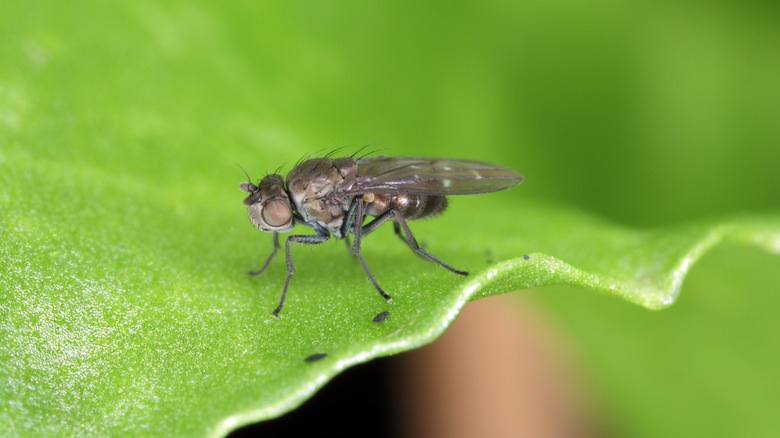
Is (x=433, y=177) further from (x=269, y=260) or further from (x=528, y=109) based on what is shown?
(x=528, y=109)

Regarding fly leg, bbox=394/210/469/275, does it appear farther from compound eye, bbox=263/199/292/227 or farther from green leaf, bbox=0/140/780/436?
compound eye, bbox=263/199/292/227

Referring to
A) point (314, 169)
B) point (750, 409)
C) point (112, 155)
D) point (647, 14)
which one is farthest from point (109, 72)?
point (750, 409)

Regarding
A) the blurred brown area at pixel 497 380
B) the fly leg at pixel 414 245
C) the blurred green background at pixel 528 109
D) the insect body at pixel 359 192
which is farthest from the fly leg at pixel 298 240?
the blurred brown area at pixel 497 380

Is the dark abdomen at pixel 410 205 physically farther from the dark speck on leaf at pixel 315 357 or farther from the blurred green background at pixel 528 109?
the dark speck on leaf at pixel 315 357

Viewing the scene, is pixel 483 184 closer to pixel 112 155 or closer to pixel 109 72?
pixel 112 155

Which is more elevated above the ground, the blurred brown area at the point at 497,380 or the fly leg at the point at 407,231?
the fly leg at the point at 407,231

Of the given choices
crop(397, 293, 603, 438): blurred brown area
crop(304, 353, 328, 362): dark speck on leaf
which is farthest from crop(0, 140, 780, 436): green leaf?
crop(397, 293, 603, 438): blurred brown area
